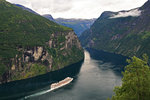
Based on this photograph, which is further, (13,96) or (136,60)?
(13,96)

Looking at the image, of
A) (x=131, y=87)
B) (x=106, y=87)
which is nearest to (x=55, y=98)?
(x=106, y=87)

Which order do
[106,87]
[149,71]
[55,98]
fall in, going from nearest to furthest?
[149,71] → [55,98] → [106,87]

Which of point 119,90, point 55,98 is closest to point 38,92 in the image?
point 55,98

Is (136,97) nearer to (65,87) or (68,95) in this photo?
(68,95)

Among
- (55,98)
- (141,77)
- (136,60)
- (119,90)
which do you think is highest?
(136,60)

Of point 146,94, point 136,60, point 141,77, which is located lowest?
point 146,94

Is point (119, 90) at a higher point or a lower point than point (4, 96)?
higher

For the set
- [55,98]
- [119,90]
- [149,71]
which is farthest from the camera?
[55,98]

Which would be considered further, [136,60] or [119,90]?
[119,90]

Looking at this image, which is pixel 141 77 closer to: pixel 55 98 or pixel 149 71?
pixel 149 71
